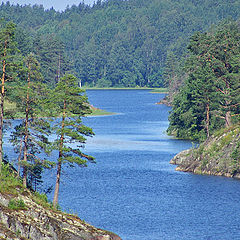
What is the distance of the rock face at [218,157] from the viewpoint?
79.4m

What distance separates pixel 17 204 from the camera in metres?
41.0

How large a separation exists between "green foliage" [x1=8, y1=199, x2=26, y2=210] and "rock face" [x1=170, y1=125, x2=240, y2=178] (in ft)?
138

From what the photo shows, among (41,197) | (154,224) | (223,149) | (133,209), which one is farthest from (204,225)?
(223,149)

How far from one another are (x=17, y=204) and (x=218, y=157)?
44438mm

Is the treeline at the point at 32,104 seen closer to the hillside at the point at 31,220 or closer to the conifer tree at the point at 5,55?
the conifer tree at the point at 5,55

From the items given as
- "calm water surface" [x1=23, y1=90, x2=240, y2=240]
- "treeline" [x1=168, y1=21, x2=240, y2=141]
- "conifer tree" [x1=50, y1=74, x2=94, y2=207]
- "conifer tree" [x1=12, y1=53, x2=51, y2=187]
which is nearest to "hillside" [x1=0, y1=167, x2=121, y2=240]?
"conifer tree" [x1=12, y1=53, x2=51, y2=187]

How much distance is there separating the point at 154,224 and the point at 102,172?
2662 centimetres

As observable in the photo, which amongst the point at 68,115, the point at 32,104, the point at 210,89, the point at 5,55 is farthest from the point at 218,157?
the point at 5,55

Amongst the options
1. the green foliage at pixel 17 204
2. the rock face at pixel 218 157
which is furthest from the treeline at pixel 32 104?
the rock face at pixel 218 157

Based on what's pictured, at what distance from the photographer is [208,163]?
81.8m

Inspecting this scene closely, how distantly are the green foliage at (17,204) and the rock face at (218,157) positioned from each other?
1651 inches

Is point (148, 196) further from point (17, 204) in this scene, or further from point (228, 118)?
point (228, 118)

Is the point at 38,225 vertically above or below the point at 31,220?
below

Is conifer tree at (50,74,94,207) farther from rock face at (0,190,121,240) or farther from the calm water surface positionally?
rock face at (0,190,121,240)
